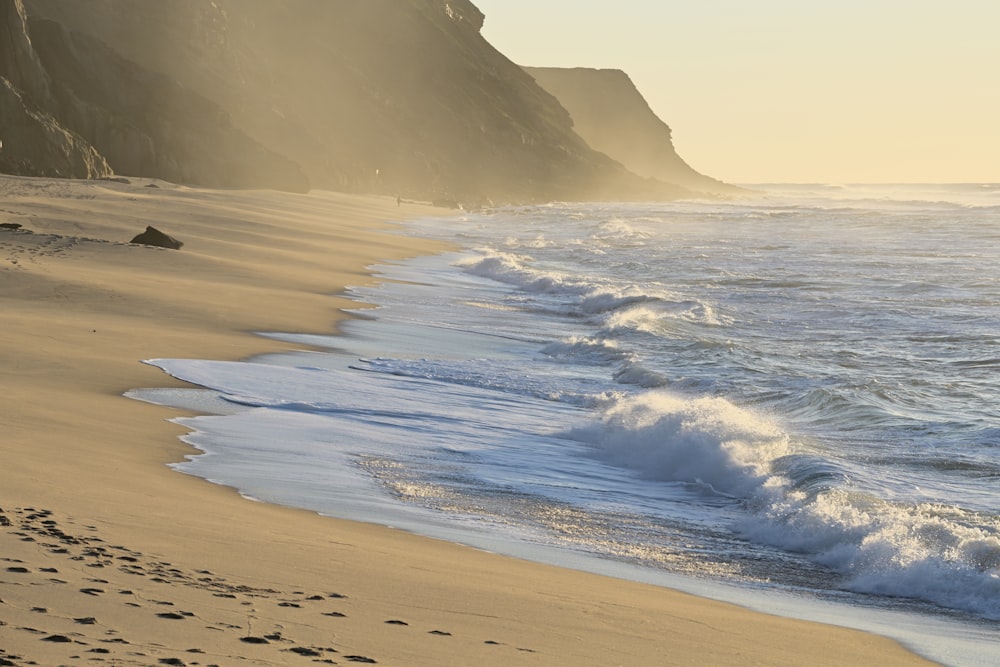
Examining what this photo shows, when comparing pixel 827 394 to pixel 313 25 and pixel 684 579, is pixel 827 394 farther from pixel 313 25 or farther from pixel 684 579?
pixel 313 25

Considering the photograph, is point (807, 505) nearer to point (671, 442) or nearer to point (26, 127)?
point (671, 442)

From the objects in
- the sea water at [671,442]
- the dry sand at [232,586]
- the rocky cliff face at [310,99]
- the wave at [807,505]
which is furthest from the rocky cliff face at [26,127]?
the wave at [807,505]

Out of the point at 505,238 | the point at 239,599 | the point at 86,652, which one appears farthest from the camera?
the point at 505,238

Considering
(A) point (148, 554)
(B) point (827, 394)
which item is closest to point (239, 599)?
(A) point (148, 554)

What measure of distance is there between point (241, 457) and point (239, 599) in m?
3.94

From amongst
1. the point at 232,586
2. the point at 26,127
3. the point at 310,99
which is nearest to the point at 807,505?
the point at 232,586

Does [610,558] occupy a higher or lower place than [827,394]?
lower

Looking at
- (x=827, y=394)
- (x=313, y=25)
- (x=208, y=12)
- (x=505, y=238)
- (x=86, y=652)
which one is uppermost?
(x=313, y=25)

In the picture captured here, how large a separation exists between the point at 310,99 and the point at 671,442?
106 m

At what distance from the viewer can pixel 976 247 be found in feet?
144

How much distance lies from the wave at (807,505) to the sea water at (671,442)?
21 millimetres

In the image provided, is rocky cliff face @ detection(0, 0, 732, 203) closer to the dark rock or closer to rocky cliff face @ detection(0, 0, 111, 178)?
rocky cliff face @ detection(0, 0, 111, 178)

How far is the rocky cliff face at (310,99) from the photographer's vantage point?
182ft

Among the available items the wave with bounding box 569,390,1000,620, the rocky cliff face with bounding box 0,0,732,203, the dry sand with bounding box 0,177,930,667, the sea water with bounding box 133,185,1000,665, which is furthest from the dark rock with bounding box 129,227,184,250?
the rocky cliff face with bounding box 0,0,732,203
